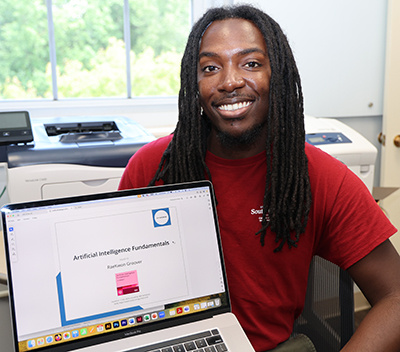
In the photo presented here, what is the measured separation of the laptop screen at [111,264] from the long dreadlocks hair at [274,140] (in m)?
0.20

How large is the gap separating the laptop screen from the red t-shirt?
170mm

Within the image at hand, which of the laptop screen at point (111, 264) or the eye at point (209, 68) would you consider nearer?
the laptop screen at point (111, 264)

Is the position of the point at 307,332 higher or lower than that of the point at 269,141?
lower

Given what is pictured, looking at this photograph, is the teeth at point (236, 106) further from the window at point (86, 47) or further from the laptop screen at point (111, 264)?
the window at point (86, 47)

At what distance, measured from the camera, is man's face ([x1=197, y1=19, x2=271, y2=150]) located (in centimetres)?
96

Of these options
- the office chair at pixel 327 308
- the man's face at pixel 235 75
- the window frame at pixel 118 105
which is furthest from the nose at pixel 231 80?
the window frame at pixel 118 105

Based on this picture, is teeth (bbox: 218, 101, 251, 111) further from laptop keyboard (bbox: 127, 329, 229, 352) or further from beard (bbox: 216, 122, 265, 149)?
laptop keyboard (bbox: 127, 329, 229, 352)

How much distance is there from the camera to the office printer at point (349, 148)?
169 cm

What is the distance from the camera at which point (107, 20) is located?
243 cm

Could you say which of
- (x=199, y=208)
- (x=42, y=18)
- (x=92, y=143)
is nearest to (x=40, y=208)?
(x=199, y=208)

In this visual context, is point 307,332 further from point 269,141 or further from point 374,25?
point 374,25

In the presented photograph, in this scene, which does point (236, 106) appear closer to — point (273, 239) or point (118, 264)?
point (273, 239)

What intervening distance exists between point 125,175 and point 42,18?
1542mm

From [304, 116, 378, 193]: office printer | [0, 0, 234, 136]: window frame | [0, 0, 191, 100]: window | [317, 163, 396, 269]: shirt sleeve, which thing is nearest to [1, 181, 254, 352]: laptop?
[317, 163, 396, 269]: shirt sleeve
